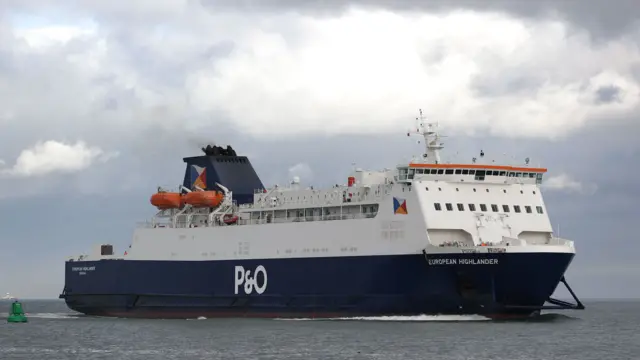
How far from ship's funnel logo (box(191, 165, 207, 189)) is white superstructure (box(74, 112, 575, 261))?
4146 millimetres

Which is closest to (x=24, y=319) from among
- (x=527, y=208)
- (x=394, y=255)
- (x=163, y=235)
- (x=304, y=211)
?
(x=163, y=235)

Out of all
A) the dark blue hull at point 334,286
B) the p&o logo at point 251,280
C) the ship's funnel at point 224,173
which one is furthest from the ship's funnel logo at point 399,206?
the ship's funnel at point 224,173

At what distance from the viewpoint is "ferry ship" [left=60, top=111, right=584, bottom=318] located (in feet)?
135

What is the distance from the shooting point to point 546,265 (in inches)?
1604

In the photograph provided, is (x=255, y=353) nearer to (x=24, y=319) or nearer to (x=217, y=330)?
(x=217, y=330)

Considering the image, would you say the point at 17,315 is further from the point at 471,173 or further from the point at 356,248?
the point at 471,173

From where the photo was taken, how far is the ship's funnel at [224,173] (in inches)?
2057

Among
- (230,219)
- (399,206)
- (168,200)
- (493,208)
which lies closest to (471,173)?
(493,208)

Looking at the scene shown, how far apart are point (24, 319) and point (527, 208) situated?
2642 centimetres

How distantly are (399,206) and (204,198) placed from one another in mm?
11716

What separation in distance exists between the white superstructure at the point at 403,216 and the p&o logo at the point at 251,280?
2.04 ft

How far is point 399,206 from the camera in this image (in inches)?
1673

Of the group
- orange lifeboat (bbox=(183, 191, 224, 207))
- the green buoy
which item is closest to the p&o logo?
orange lifeboat (bbox=(183, 191, 224, 207))

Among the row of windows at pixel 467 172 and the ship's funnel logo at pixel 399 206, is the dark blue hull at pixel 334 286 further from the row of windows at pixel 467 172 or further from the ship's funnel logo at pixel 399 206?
the row of windows at pixel 467 172
